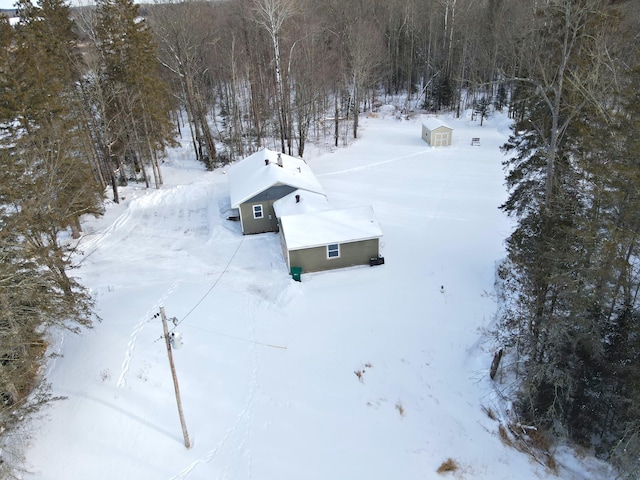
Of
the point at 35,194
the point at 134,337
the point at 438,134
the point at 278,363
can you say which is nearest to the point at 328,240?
the point at 278,363

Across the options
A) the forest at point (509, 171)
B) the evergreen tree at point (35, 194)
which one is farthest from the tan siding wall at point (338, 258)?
the evergreen tree at point (35, 194)

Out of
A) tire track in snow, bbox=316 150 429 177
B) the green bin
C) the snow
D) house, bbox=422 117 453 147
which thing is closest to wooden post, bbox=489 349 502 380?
the snow

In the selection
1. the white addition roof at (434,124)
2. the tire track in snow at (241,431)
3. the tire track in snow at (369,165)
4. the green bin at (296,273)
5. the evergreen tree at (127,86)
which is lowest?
the tire track in snow at (241,431)

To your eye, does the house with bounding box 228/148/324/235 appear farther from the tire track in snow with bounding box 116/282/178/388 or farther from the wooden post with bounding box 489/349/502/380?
the wooden post with bounding box 489/349/502/380

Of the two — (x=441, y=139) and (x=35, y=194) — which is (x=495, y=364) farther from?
(x=441, y=139)

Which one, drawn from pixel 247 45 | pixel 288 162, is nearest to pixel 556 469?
pixel 288 162

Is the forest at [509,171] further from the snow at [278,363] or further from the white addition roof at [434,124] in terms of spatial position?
the white addition roof at [434,124]
